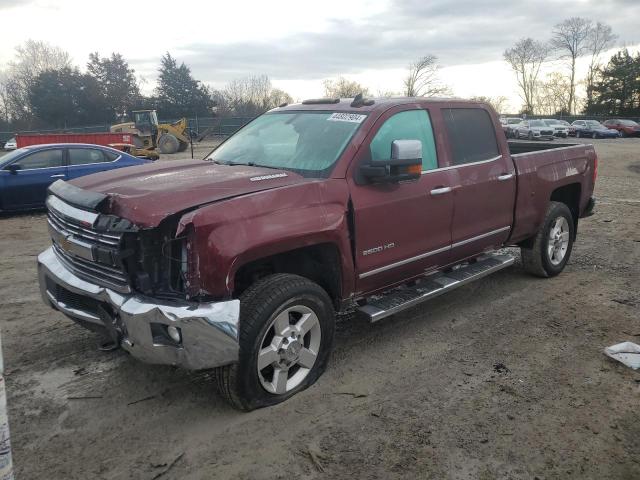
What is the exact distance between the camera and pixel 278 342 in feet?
11.0

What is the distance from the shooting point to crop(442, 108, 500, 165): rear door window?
4629mm

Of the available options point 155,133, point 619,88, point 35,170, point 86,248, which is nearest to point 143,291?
point 86,248

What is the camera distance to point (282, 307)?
3.26 metres

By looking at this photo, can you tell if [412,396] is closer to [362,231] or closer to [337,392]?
[337,392]

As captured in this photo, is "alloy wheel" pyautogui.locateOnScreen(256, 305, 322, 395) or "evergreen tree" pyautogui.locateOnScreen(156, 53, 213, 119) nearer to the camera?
"alloy wheel" pyautogui.locateOnScreen(256, 305, 322, 395)

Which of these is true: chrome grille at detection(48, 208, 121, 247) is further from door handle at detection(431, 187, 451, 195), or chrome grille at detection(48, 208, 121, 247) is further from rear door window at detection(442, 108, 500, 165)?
rear door window at detection(442, 108, 500, 165)

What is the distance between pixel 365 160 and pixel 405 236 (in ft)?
2.30

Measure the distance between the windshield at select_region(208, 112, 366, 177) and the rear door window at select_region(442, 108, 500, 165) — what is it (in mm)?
1037

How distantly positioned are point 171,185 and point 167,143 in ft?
85.6

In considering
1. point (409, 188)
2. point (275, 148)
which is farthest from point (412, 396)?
point (275, 148)

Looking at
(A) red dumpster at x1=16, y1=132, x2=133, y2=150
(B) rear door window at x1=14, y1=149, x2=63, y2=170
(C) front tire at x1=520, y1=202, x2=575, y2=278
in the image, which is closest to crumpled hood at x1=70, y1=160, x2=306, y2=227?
(C) front tire at x1=520, y1=202, x2=575, y2=278

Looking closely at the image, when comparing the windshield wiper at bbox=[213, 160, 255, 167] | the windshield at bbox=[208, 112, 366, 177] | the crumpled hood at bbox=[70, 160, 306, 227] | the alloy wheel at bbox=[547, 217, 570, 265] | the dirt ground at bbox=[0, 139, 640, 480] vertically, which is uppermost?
the windshield at bbox=[208, 112, 366, 177]

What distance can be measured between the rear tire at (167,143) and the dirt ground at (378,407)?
2404cm

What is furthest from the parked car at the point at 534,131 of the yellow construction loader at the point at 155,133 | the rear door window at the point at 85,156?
the rear door window at the point at 85,156
